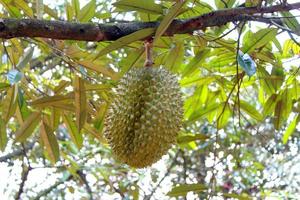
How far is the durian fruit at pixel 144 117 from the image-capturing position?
98cm

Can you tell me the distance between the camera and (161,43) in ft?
3.62

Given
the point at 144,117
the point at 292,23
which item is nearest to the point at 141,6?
the point at 144,117

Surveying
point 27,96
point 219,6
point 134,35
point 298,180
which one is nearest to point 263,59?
point 219,6

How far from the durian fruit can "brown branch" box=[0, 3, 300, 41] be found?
0.44ft

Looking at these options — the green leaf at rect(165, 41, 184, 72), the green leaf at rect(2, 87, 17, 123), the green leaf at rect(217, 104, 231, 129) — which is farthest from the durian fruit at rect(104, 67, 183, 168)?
the green leaf at rect(217, 104, 231, 129)

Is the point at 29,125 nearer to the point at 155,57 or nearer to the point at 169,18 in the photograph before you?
the point at 155,57

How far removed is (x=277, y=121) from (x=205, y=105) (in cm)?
21

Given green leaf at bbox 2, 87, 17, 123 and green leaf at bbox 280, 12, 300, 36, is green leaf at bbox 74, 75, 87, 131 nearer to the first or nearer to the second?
green leaf at bbox 2, 87, 17, 123

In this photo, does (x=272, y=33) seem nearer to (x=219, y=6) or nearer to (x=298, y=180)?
(x=219, y=6)

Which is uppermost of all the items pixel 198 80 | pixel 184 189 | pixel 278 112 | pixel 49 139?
pixel 198 80

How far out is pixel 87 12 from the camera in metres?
1.17

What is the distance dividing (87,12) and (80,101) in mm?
212

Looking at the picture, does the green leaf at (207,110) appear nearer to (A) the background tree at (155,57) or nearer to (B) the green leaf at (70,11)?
(A) the background tree at (155,57)

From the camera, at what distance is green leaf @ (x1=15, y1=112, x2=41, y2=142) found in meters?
1.24
